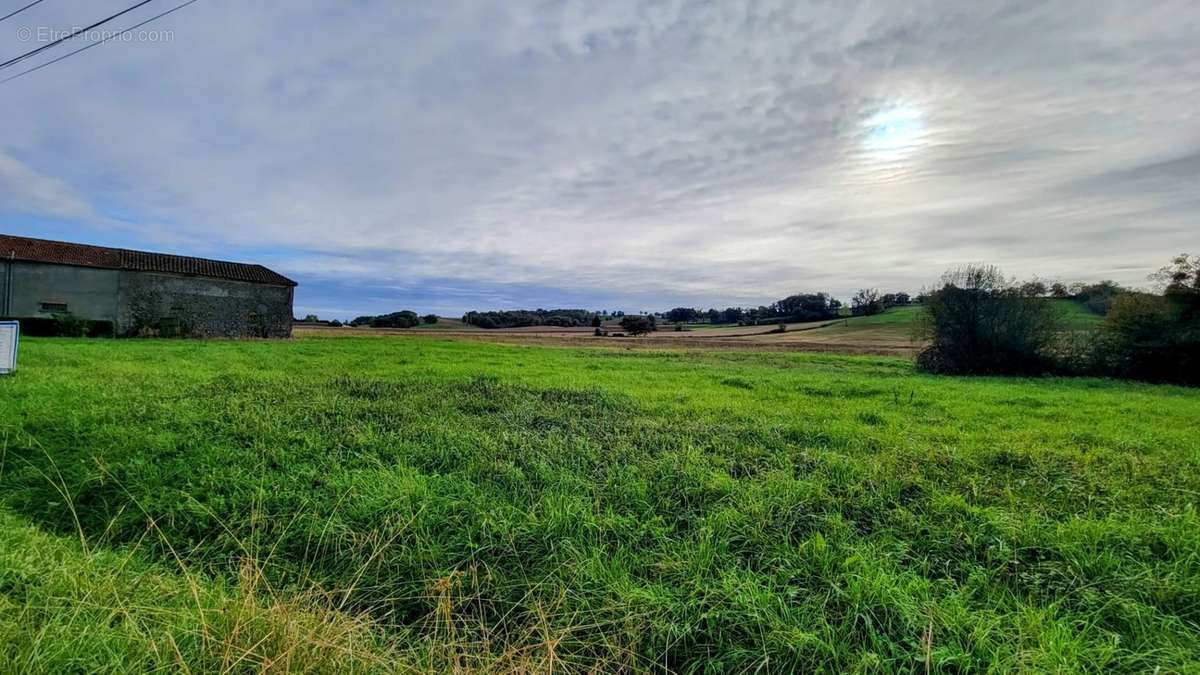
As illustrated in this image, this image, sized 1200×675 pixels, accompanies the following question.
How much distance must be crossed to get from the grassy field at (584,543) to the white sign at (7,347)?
412 centimetres

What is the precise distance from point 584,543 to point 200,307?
38.0 metres

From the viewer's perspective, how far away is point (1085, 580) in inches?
121

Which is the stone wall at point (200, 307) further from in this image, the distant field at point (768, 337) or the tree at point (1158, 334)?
the tree at point (1158, 334)

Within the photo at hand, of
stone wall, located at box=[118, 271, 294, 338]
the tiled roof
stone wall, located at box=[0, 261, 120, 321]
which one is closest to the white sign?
stone wall, located at box=[118, 271, 294, 338]

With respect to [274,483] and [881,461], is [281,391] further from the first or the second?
[881,461]

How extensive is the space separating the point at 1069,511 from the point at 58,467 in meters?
9.86

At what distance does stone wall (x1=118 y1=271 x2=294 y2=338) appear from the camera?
28781 mm

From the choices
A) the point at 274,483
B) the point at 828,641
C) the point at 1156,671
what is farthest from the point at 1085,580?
the point at 274,483

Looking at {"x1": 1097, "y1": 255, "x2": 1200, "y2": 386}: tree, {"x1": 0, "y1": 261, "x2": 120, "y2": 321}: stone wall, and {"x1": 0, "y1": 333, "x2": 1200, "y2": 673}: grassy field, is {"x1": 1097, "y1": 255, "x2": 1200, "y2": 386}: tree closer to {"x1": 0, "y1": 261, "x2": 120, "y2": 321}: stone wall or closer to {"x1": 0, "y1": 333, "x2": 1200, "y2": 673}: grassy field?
{"x1": 0, "y1": 333, "x2": 1200, "y2": 673}: grassy field

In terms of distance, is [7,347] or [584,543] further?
[7,347]

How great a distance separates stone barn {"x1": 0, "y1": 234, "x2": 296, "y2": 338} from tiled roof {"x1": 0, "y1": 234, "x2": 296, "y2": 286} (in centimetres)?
4

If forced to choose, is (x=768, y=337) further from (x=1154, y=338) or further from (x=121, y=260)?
(x=121, y=260)

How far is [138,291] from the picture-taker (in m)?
29.0

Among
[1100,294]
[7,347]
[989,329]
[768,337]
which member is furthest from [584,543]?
[768,337]
